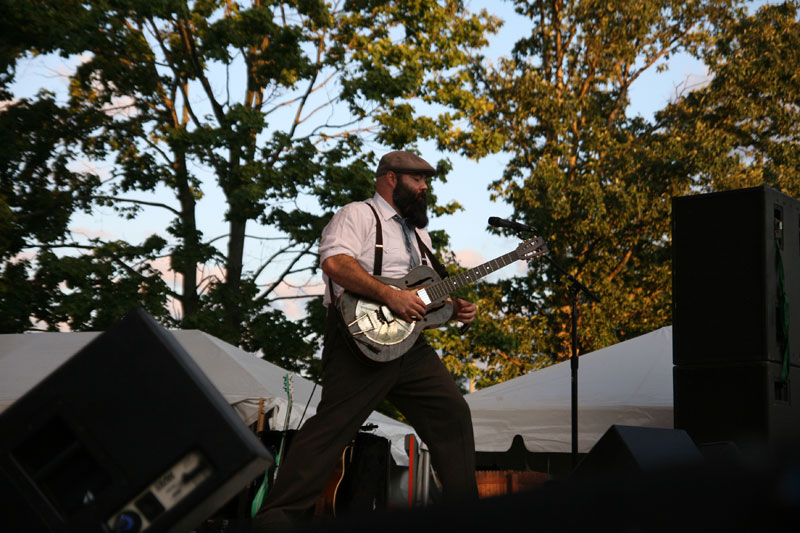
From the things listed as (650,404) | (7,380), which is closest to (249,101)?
(7,380)

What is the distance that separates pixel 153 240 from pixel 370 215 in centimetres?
1302

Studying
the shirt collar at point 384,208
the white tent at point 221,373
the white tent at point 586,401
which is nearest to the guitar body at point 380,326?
the shirt collar at point 384,208

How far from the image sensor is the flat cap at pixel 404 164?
13.6ft

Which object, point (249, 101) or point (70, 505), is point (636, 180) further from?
point (70, 505)

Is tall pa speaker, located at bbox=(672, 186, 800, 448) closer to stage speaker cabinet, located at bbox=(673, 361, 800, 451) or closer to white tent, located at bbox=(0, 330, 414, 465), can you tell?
stage speaker cabinet, located at bbox=(673, 361, 800, 451)

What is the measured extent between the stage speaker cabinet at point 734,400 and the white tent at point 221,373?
359 centimetres

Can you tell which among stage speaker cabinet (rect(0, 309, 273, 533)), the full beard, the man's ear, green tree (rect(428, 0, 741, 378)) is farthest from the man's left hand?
green tree (rect(428, 0, 741, 378))

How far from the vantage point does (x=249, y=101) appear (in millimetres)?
18266

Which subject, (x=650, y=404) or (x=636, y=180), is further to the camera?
(x=636, y=180)

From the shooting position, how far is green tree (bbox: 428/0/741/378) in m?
19.4

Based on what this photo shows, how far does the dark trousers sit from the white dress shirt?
0.26 metres

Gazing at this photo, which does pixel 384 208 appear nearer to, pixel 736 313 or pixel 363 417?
pixel 363 417

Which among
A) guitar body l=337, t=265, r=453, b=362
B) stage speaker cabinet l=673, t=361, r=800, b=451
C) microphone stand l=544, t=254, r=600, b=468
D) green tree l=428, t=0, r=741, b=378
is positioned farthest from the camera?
green tree l=428, t=0, r=741, b=378

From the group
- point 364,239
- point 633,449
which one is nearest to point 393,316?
point 364,239
